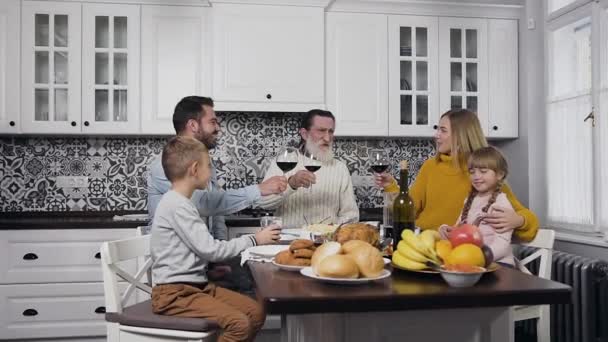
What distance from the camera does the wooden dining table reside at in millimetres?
1230

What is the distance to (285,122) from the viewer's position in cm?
415

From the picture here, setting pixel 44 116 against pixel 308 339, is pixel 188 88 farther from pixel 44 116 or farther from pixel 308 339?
pixel 308 339

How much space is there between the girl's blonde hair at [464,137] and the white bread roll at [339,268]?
1367 millimetres

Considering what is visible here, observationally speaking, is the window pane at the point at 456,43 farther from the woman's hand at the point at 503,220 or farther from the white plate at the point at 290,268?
the white plate at the point at 290,268

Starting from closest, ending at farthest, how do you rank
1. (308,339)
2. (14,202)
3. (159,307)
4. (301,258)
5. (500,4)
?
(308,339), (301,258), (159,307), (14,202), (500,4)

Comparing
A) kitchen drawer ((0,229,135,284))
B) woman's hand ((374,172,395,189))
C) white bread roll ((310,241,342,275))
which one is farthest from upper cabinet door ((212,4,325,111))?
white bread roll ((310,241,342,275))

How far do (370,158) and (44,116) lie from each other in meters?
2.21

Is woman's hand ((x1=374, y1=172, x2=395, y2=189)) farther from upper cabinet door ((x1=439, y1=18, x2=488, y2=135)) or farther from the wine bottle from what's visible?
upper cabinet door ((x1=439, y1=18, x2=488, y2=135))

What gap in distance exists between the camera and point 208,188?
2.74 m

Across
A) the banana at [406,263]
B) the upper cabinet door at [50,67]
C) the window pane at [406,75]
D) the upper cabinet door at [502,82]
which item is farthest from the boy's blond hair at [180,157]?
the upper cabinet door at [502,82]

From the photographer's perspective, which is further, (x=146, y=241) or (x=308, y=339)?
(x=146, y=241)

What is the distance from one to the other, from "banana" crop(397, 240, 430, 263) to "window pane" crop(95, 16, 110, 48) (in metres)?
2.80

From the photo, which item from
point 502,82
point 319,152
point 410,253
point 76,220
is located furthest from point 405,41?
point 410,253

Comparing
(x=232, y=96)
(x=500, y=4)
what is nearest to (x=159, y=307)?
(x=232, y=96)
